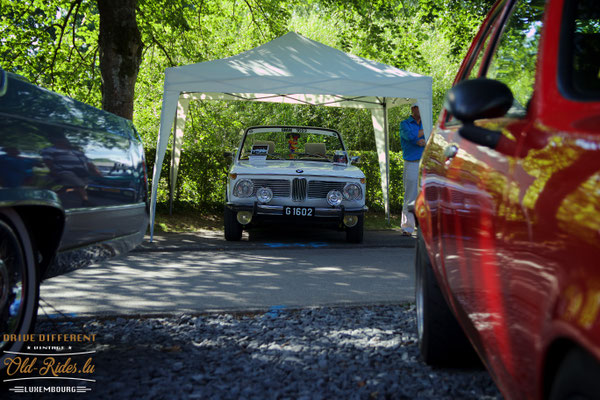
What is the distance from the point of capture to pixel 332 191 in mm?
9633

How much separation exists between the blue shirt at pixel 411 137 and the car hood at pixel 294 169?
3.69ft

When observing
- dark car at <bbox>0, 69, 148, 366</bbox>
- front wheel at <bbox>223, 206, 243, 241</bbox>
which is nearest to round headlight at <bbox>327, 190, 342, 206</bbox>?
front wheel at <bbox>223, 206, 243, 241</bbox>

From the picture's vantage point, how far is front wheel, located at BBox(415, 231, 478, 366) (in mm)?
3254

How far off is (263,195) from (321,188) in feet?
2.96

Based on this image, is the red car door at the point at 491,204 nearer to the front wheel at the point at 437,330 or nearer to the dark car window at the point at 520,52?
the dark car window at the point at 520,52

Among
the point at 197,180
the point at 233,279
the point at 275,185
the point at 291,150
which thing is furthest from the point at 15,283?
the point at 197,180

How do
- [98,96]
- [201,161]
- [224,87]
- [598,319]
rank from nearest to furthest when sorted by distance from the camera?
[598,319] < [224,87] < [201,161] < [98,96]

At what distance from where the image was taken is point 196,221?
13094 mm

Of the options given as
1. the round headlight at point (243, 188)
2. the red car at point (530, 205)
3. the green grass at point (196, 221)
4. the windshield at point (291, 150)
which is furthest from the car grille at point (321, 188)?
the red car at point (530, 205)

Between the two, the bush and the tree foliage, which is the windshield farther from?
the tree foliage

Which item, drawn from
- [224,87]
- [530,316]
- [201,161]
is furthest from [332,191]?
[530,316]

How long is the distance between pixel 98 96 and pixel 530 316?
1569 centimetres

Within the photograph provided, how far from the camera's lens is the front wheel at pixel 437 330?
3.25 metres

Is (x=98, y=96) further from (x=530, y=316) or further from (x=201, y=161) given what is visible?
(x=530, y=316)
